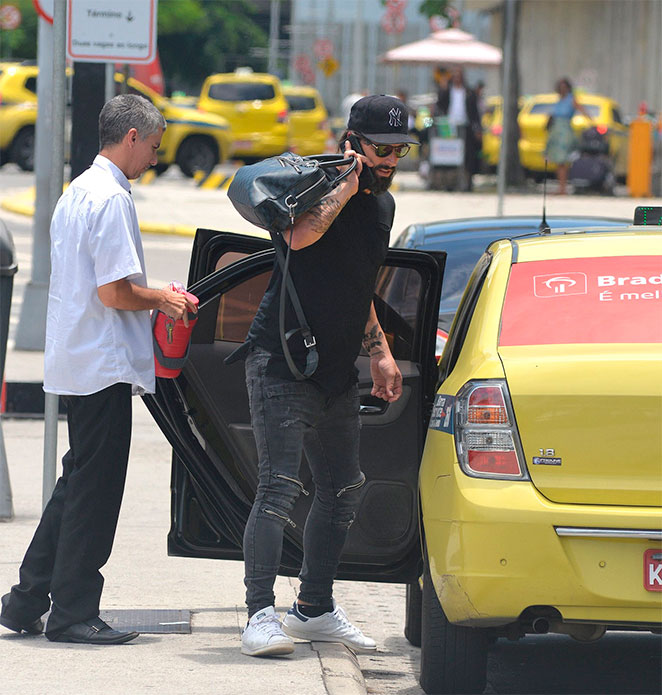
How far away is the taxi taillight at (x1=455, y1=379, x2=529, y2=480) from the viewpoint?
4.50 m

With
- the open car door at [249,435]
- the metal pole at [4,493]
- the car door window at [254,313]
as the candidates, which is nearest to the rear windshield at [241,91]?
the metal pole at [4,493]

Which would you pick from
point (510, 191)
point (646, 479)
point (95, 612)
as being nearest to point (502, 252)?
point (646, 479)

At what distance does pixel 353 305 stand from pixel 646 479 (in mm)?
1081

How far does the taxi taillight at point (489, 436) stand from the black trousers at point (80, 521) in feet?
3.79

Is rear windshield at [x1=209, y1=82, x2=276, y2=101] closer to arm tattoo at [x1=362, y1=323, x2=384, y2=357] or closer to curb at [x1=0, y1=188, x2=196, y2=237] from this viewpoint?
curb at [x1=0, y1=188, x2=196, y2=237]

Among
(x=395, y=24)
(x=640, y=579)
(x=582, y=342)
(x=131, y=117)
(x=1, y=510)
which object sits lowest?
(x=1, y=510)

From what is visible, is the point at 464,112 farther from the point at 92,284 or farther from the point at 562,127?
the point at 92,284

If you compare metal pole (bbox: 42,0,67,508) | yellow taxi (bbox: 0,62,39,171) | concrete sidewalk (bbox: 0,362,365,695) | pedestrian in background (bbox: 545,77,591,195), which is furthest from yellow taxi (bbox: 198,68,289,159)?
metal pole (bbox: 42,0,67,508)

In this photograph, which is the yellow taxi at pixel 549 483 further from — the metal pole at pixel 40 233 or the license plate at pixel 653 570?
the metal pole at pixel 40 233

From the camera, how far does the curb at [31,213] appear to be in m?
21.0

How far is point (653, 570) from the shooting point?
4.39 meters

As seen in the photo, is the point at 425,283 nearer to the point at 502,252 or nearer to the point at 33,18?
the point at 502,252

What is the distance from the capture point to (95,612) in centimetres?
514

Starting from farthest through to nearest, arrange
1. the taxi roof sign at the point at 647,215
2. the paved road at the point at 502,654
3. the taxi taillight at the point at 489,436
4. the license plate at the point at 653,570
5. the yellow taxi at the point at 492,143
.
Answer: the yellow taxi at the point at 492,143 < the taxi roof sign at the point at 647,215 < the paved road at the point at 502,654 < the taxi taillight at the point at 489,436 < the license plate at the point at 653,570
